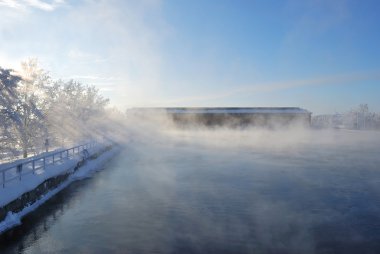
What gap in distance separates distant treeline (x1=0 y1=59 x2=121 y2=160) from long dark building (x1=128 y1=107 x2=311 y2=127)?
1874 centimetres

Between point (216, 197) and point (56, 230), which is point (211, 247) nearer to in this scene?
point (56, 230)

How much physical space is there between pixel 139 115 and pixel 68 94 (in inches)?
1218

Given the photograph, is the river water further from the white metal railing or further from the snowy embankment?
the white metal railing

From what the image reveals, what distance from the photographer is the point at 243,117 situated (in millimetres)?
83062

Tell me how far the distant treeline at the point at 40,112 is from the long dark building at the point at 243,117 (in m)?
18.7

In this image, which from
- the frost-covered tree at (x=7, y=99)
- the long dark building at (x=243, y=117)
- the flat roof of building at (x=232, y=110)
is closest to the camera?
the frost-covered tree at (x=7, y=99)

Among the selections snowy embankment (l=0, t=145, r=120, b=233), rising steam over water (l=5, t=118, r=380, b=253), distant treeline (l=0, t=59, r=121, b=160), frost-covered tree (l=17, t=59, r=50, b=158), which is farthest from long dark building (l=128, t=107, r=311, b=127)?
rising steam over water (l=5, t=118, r=380, b=253)

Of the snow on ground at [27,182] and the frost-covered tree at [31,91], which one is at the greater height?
the frost-covered tree at [31,91]

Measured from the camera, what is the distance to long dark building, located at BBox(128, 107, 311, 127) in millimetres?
82438

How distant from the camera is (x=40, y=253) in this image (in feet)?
30.4

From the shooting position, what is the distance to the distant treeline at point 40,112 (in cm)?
2541

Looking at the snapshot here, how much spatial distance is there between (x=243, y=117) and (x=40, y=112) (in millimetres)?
59442

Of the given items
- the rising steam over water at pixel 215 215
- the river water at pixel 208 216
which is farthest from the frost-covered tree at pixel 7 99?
the river water at pixel 208 216

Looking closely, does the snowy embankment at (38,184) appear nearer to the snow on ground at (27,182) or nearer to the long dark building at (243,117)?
the snow on ground at (27,182)
